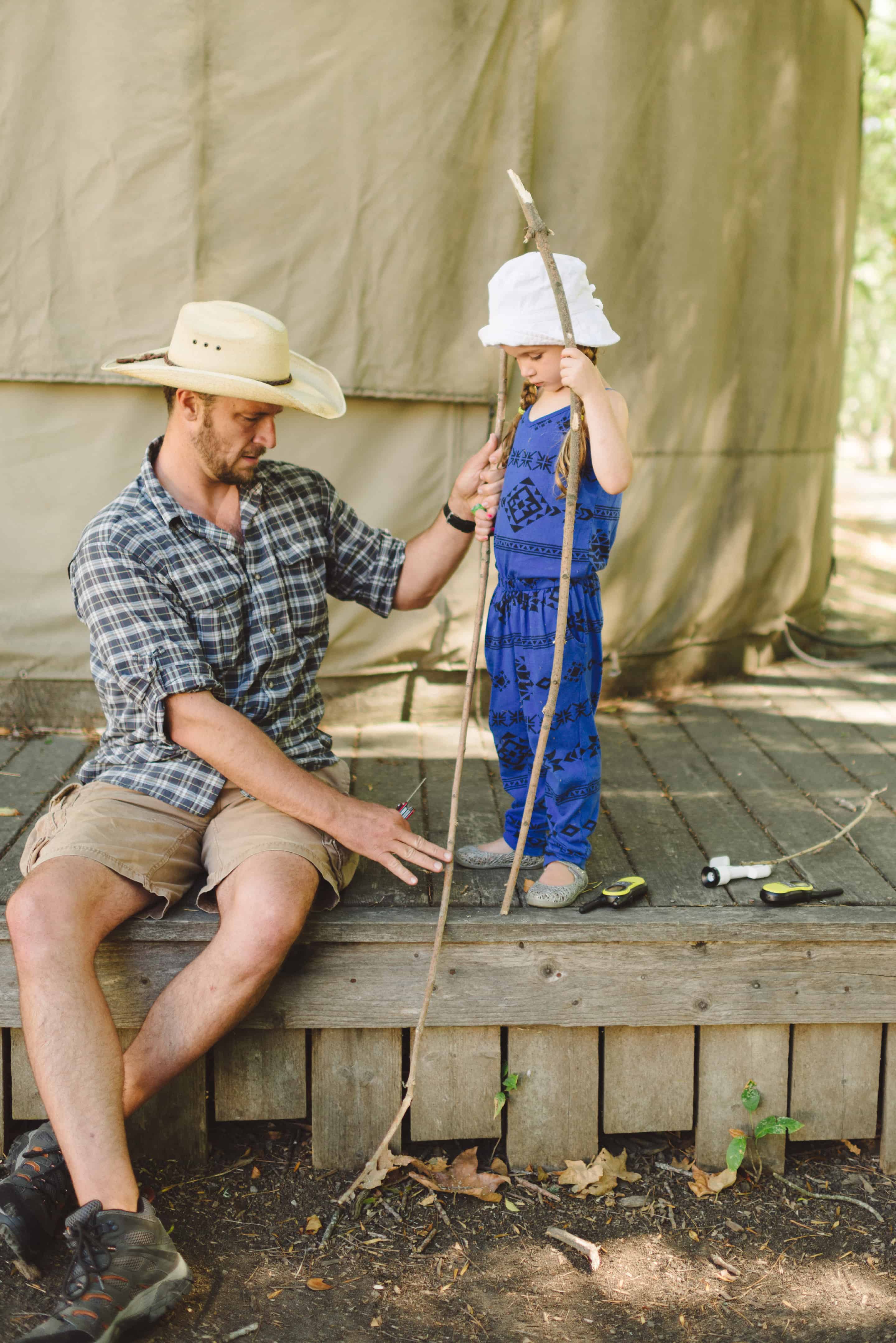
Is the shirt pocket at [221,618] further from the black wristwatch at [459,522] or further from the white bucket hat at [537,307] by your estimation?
the white bucket hat at [537,307]

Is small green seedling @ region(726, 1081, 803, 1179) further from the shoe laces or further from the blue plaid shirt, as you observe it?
the shoe laces

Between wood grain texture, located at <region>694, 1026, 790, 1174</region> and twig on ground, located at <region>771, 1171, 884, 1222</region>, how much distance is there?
6cm

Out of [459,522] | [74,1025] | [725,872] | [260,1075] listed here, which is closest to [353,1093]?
[260,1075]

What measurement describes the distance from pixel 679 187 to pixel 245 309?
219 cm

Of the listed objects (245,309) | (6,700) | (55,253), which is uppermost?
(55,253)

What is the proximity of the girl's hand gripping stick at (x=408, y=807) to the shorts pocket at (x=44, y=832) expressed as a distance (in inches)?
28.2

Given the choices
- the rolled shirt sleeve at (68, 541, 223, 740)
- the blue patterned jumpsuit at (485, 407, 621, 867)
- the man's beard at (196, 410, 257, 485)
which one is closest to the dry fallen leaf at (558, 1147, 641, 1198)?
the blue patterned jumpsuit at (485, 407, 621, 867)

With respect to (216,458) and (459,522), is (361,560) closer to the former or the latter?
(459,522)

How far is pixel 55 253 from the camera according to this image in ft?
→ 12.5

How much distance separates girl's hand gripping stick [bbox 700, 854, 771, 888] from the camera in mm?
2910

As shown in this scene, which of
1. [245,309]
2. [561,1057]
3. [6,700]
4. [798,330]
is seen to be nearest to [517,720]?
[561,1057]

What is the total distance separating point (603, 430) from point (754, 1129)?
1.66 m

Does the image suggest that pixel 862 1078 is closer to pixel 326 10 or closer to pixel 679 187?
pixel 679 187

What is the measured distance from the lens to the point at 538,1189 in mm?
2820
